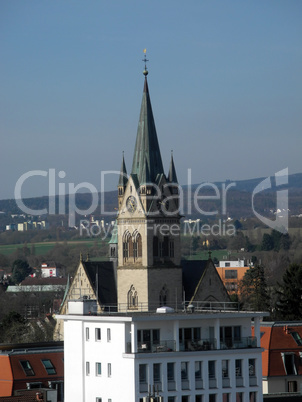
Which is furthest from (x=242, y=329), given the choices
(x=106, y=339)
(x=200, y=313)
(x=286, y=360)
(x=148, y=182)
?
(x=148, y=182)

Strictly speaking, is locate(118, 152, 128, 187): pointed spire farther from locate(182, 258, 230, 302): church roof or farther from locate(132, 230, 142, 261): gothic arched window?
locate(182, 258, 230, 302): church roof

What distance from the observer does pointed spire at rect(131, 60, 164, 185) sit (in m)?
106

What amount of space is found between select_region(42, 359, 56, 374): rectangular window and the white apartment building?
19.4 ft

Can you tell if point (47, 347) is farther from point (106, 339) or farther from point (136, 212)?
point (136, 212)

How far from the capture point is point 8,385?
69.8m

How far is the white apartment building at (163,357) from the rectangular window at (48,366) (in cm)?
591

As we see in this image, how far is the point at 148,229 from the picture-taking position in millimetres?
106312

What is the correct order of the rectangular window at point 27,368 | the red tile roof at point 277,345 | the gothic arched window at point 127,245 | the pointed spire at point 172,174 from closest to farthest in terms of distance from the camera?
1. the rectangular window at point 27,368
2. the red tile roof at point 277,345
3. the pointed spire at point 172,174
4. the gothic arched window at point 127,245

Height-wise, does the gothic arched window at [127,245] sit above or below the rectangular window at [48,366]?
above

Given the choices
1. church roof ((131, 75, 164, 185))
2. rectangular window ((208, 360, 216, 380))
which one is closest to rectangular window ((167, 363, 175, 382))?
rectangular window ((208, 360, 216, 380))

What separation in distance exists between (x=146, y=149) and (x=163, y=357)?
45279 mm

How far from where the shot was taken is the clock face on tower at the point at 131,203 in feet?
351

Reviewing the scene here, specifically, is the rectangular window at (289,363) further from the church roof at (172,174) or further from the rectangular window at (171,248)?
the church roof at (172,174)

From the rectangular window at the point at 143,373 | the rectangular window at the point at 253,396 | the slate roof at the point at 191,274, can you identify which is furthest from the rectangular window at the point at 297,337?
the slate roof at the point at 191,274
